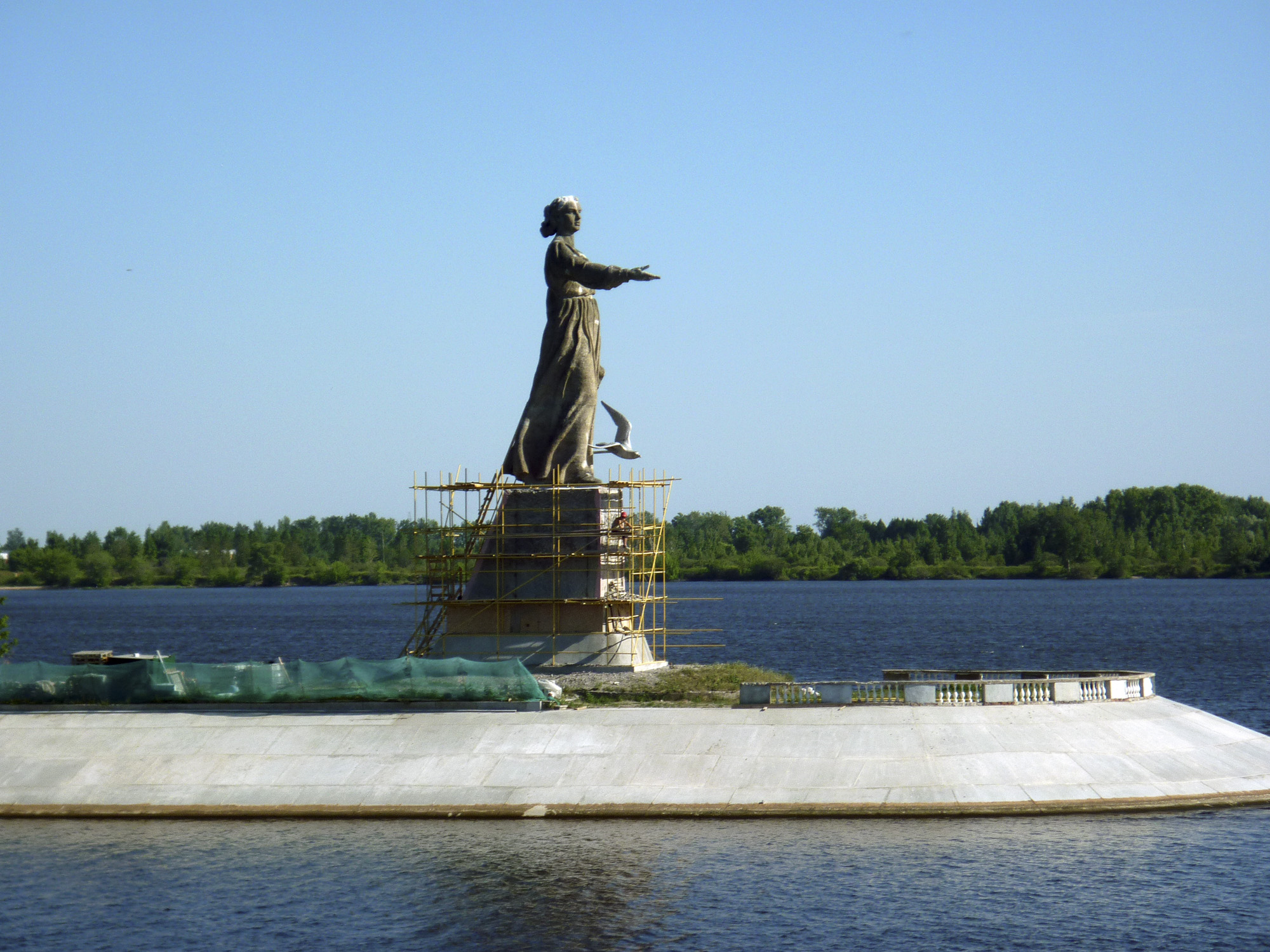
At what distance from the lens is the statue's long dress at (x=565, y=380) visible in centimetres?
4859

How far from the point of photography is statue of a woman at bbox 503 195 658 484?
48.6 m

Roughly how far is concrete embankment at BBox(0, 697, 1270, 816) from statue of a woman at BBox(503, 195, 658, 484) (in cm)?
1053

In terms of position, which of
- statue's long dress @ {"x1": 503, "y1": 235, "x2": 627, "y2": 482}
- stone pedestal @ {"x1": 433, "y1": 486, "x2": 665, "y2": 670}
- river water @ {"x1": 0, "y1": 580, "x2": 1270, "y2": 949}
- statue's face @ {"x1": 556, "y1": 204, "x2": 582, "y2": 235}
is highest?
statue's face @ {"x1": 556, "y1": 204, "x2": 582, "y2": 235}

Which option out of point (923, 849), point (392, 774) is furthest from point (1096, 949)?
point (392, 774)

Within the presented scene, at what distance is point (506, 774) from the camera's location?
3791 centimetres

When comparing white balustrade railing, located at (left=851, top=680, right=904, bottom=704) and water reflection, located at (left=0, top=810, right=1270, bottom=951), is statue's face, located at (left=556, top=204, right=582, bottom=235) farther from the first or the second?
water reflection, located at (left=0, top=810, right=1270, bottom=951)

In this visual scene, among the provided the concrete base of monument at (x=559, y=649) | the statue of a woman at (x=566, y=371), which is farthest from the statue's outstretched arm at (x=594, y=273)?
the concrete base of monument at (x=559, y=649)

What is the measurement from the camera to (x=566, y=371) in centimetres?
4900

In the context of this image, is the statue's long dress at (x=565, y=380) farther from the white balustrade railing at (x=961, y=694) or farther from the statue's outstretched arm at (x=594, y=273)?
the white balustrade railing at (x=961, y=694)

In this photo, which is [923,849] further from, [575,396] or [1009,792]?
[575,396]

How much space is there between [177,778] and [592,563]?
14.5 meters


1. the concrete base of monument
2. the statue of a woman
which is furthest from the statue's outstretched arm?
the concrete base of monument

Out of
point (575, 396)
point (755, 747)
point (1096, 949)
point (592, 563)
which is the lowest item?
point (1096, 949)

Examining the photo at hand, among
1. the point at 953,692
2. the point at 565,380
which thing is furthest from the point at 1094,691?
the point at 565,380
